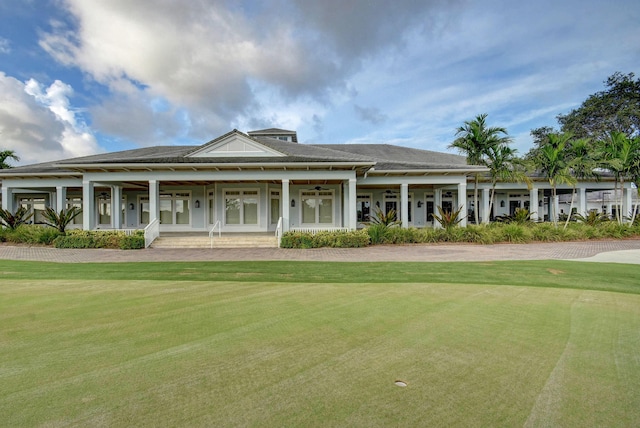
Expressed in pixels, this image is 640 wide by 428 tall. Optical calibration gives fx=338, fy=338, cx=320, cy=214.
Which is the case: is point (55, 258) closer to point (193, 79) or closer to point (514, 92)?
point (193, 79)

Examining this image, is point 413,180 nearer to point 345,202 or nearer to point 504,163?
point 345,202

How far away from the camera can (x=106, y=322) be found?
4.36 m

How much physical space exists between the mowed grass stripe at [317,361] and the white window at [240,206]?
1373 cm

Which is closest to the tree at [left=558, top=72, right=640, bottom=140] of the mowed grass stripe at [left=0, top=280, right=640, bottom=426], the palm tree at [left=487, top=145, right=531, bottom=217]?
the palm tree at [left=487, top=145, right=531, bottom=217]

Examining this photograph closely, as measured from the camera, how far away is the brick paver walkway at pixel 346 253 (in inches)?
468

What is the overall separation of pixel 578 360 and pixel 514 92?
68.0 feet

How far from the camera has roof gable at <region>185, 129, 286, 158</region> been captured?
55.5ft

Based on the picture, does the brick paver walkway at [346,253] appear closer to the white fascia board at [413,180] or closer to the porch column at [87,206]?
the porch column at [87,206]

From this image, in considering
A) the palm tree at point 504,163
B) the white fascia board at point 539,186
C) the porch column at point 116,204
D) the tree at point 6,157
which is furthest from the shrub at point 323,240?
the tree at point 6,157

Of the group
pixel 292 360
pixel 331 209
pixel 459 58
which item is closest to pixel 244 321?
pixel 292 360

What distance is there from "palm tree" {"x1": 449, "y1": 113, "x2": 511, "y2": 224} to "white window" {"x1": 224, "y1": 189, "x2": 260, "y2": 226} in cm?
1186

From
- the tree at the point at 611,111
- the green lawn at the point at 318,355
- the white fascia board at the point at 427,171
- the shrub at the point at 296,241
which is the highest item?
the tree at the point at 611,111

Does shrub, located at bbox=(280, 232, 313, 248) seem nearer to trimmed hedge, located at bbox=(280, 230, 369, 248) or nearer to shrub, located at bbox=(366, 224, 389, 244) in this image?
trimmed hedge, located at bbox=(280, 230, 369, 248)

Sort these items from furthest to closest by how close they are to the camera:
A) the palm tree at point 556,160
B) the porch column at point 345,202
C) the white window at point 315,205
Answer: the white window at point 315,205 < the palm tree at point 556,160 < the porch column at point 345,202
